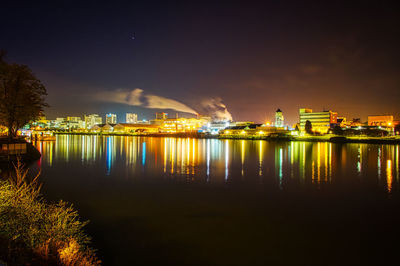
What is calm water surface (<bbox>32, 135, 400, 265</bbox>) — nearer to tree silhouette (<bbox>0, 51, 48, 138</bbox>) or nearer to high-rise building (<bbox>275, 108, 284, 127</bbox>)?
tree silhouette (<bbox>0, 51, 48, 138</bbox>)

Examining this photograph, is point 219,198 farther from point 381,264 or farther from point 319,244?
point 381,264

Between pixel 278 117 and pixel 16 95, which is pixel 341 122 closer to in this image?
pixel 278 117

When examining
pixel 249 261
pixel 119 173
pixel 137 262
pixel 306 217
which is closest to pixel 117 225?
pixel 137 262

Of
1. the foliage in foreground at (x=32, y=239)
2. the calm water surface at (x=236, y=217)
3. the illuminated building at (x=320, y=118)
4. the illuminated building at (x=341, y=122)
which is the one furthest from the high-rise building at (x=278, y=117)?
the foliage in foreground at (x=32, y=239)

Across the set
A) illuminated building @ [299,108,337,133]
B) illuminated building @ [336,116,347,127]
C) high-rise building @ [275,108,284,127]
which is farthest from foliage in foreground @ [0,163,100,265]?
high-rise building @ [275,108,284,127]

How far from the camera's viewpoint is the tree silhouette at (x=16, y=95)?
761 inches

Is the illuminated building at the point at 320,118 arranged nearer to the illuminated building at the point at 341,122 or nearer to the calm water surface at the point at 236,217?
the illuminated building at the point at 341,122

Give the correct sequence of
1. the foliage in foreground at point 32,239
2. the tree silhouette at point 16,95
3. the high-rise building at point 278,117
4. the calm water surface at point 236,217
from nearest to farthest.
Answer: the foliage in foreground at point 32,239 < the calm water surface at point 236,217 < the tree silhouette at point 16,95 < the high-rise building at point 278,117

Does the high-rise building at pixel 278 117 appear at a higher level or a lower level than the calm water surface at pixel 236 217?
higher

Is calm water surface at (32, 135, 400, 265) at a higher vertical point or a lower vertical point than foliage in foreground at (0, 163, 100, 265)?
lower

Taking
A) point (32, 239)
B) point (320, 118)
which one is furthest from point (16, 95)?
point (320, 118)

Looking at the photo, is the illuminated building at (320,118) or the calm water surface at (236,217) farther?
the illuminated building at (320,118)

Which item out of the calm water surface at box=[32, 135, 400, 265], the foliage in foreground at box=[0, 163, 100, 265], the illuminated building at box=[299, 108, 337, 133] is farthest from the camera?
the illuminated building at box=[299, 108, 337, 133]

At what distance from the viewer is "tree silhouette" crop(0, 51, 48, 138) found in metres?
19.3
